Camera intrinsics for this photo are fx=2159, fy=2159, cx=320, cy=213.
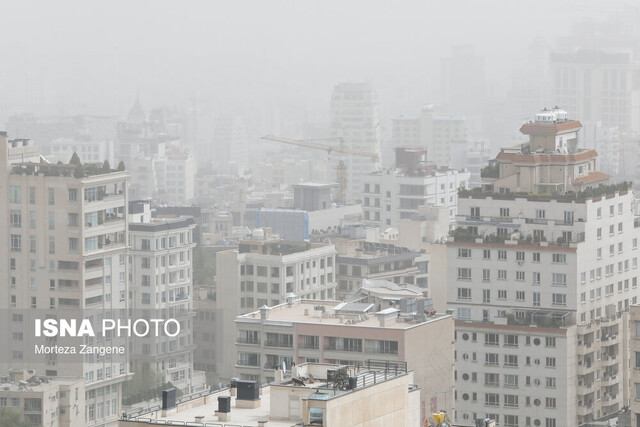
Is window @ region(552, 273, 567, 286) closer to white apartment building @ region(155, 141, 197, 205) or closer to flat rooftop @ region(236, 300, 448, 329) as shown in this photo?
flat rooftop @ region(236, 300, 448, 329)

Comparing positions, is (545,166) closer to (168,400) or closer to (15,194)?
(15,194)

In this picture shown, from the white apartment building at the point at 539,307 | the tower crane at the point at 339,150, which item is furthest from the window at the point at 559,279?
the tower crane at the point at 339,150

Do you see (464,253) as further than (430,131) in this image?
No

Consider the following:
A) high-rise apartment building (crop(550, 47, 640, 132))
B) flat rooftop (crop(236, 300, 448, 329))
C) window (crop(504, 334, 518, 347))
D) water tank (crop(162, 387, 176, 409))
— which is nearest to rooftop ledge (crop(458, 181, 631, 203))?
window (crop(504, 334, 518, 347))

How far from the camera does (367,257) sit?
61.8m

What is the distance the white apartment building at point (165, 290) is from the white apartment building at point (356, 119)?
76585 millimetres

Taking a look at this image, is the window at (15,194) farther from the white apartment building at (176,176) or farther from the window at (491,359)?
the white apartment building at (176,176)

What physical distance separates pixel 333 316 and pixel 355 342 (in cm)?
156

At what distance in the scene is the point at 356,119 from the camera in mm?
145250

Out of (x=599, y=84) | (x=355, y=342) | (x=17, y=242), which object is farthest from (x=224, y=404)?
(x=599, y=84)

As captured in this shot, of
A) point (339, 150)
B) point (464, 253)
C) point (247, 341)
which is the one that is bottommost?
point (339, 150)

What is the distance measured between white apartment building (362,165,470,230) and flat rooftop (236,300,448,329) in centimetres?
4161

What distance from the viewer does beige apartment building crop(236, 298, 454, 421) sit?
120ft

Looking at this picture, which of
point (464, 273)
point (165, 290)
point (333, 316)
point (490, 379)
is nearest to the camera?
point (333, 316)
